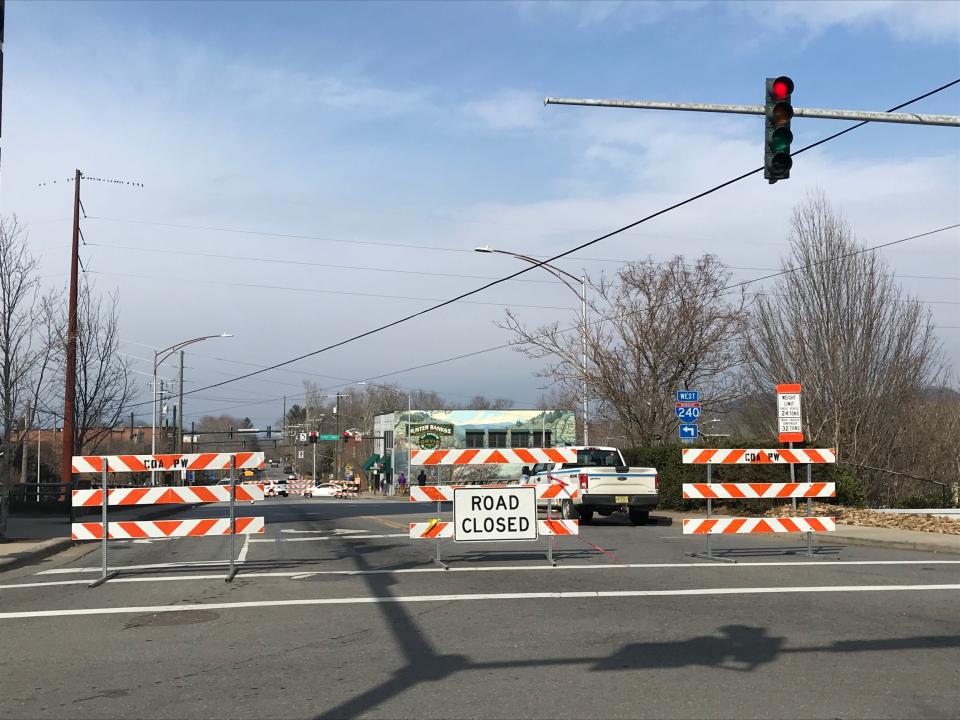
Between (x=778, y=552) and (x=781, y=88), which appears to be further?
(x=778, y=552)

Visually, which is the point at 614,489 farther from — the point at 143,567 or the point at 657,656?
the point at 657,656

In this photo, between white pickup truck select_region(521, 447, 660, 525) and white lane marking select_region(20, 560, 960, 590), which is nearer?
white lane marking select_region(20, 560, 960, 590)

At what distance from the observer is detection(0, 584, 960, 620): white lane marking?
10469 mm

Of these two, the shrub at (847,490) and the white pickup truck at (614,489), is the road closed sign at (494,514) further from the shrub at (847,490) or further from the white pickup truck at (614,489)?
the shrub at (847,490)

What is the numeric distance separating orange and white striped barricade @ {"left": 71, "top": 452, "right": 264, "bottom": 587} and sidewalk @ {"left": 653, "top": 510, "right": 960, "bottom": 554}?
410 inches

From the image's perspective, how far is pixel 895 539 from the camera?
55.5 feet

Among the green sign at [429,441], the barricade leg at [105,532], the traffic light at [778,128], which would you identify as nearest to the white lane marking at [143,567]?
the barricade leg at [105,532]

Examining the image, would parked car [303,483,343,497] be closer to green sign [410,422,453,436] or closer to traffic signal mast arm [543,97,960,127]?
green sign [410,422,453,436]

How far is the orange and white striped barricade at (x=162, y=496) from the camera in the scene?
44.5 ft

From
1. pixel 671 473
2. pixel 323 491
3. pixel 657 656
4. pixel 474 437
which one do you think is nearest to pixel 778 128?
pixel 657 656

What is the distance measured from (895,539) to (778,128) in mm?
7991

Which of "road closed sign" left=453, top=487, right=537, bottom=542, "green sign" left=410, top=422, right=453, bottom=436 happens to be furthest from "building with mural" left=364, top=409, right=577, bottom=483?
"road closed sign" left=453, top=487, right=537, bottom=542

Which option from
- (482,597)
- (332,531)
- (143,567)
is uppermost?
(482,597)

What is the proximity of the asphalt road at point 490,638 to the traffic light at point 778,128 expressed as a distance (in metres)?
5.36
